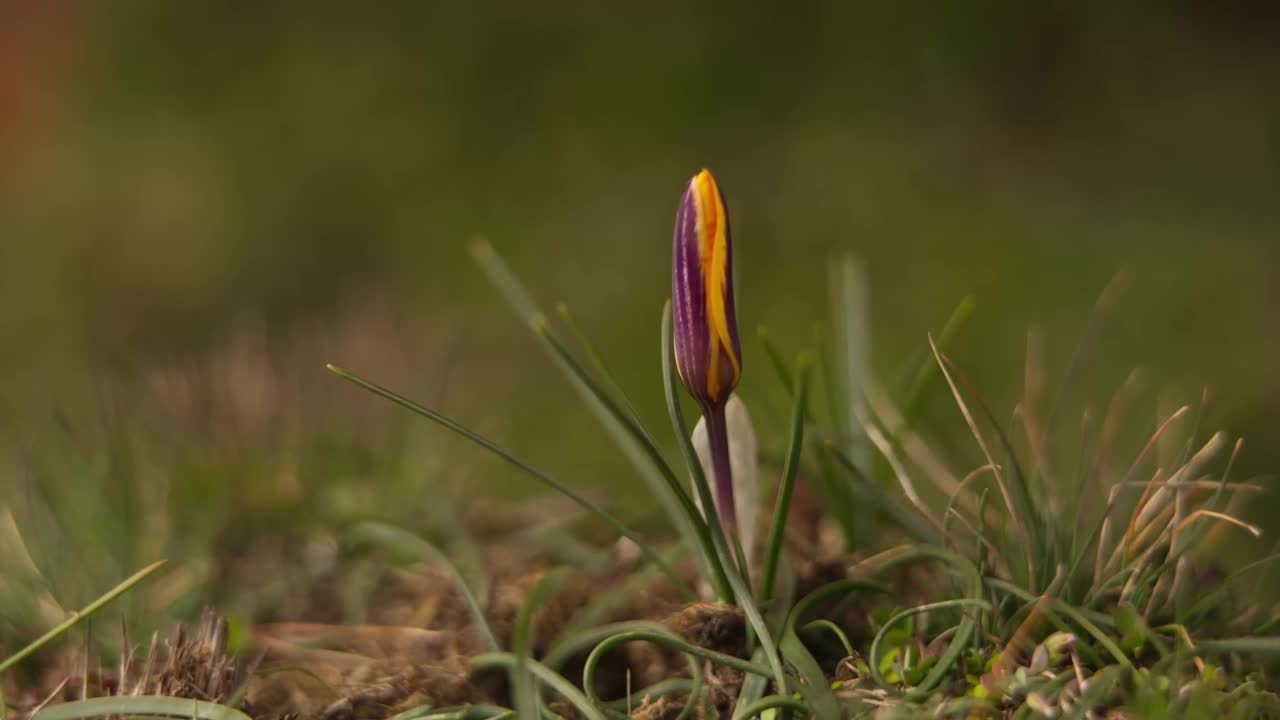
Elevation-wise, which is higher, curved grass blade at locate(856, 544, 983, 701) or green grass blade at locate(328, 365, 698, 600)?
green grass blade at locate(328, 365, 698, 600)

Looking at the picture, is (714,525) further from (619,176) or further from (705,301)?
(619,176)

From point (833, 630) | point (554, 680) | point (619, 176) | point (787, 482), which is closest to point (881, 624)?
point (833, 630)

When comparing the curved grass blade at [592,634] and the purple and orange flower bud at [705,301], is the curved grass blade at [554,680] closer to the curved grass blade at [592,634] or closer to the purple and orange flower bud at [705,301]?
the curved grass blade at [592,634]

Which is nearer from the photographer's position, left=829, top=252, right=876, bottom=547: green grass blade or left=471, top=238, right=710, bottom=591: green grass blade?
left=471, top=238, right=710, bottom=591: green grass blade

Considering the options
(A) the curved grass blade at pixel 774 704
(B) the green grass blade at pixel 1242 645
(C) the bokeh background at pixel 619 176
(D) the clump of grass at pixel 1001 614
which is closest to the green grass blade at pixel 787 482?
(D) the clump of grass at pixel 1001 614

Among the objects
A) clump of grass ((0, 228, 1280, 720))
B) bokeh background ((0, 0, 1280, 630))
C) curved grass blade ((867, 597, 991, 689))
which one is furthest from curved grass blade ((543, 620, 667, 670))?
bokeh background ((0, 0, 1280, 630))

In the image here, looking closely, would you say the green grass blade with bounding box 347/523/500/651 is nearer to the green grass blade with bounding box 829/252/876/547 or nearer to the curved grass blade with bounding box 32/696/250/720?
the curved grass blade with bounding box 32/696/250/720

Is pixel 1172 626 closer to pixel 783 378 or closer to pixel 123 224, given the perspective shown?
pixel 783 378
